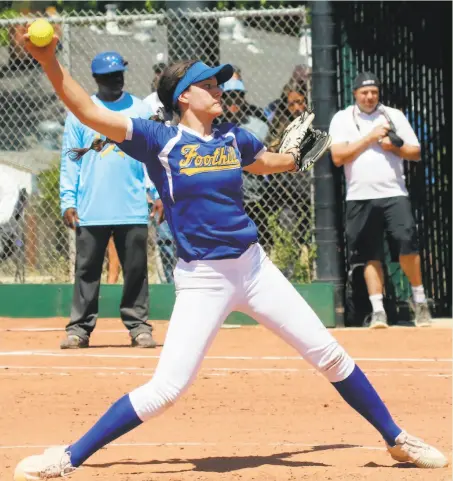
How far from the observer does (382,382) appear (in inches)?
356

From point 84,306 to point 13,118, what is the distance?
3.58 metres

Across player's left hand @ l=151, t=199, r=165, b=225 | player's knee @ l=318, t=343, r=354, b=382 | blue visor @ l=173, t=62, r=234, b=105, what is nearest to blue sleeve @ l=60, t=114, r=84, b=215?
player's left hand @ l=151, t=199, r=165, b=225

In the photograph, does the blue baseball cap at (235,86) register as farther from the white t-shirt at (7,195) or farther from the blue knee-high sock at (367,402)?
the blue knee-high sock at (367,402)

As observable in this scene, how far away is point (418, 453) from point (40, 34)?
8.70 feet

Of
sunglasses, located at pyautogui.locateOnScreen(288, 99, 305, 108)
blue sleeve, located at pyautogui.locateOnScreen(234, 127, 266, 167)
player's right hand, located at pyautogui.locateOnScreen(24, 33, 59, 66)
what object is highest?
player's right hand, located at pyautogui.locateOnScreen(24, 33, 59, 66)

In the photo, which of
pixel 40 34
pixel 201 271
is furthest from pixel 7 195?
pixel 40 34

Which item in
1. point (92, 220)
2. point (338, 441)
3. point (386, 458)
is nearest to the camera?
point (386, 458)

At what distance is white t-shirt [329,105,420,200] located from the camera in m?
12.0

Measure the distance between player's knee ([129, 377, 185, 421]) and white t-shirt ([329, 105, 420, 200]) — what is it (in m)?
6.31

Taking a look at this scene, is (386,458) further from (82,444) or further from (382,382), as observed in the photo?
(382,382)

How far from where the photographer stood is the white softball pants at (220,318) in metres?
5.97

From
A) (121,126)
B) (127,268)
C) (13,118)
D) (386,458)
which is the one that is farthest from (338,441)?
(13,118)

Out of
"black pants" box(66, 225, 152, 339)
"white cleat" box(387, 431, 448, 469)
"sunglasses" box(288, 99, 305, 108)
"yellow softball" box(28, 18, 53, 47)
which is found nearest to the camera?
"yellow softball" box(28, 18, 53, 47)

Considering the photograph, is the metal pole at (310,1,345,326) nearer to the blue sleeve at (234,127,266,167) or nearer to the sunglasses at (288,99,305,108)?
the sunglasses at (288,99,305,108)
